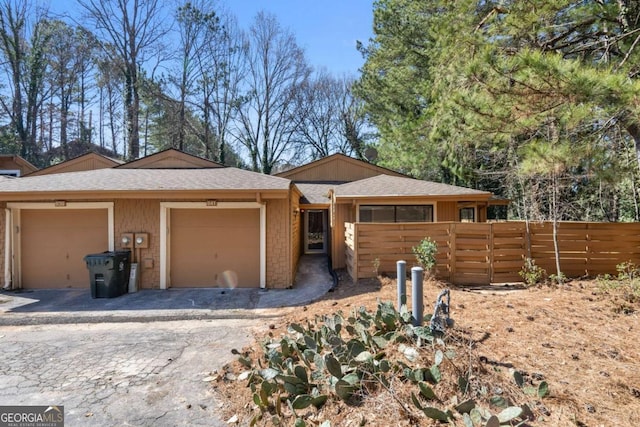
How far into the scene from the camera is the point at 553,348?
3.34 m

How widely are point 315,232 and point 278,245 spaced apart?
20.7ft

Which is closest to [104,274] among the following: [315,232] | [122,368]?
[122,368]

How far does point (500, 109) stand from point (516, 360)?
3.86 meters

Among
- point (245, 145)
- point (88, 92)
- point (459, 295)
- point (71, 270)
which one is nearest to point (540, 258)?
point (459, 295)

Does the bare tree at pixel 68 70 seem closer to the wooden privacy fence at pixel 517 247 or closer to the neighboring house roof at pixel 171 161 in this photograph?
the neighboring house roof at pixel 171 161

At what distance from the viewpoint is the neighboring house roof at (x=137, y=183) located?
22.8 feet

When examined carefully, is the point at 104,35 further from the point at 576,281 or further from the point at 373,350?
the point at 576,281

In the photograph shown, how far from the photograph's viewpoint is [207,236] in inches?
299

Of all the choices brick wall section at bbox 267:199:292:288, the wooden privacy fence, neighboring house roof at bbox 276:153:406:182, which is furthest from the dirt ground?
neighboring house roof at bbox 276:153:406:182

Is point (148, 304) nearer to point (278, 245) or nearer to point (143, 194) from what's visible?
point (143, 194)

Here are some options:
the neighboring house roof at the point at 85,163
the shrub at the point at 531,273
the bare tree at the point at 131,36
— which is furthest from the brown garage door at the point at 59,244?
the bare tree at the point at 131,36

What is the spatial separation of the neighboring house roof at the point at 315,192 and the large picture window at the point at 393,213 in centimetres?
149

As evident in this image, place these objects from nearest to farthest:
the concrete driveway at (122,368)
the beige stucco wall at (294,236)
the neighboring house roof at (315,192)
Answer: the concrete driveway at (122,368)
the beige stucco wall at (294,236)
the neighboring house roof at (315,192)

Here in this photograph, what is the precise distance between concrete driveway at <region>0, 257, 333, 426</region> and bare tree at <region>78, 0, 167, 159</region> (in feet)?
52.7
